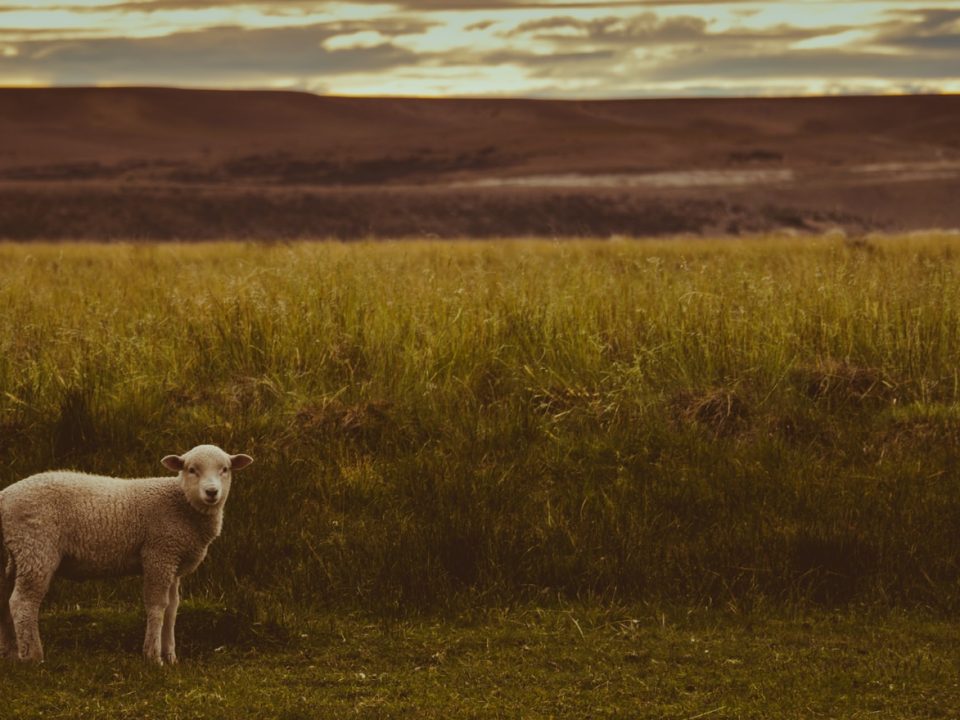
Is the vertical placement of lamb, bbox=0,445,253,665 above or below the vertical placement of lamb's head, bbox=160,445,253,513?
below

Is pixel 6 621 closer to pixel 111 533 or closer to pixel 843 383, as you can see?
pixel 111 533

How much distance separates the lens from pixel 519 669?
5.19m

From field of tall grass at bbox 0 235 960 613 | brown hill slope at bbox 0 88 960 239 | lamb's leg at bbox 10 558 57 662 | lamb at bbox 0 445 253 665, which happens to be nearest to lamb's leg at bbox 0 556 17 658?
lamb at bbox 0 445 253 665

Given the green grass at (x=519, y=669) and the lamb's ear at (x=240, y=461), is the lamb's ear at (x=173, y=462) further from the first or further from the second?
the green grass at (x=519, y=669)

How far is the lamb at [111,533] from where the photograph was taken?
16.2 ft

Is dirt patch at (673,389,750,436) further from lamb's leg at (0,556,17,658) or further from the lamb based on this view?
lamb's leg at (0,556,17,658)

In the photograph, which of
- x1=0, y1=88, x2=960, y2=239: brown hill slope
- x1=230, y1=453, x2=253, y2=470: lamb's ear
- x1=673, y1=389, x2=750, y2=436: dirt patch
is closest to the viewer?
x1=230, y1=453, x2=253, y2=470: lamb's ear

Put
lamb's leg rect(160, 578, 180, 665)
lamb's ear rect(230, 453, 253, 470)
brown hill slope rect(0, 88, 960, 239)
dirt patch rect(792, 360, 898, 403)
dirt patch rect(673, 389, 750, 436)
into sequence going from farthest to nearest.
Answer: brown hill slope rect(0, 88, 960, 239), dirt patch rect(792, 360, 898, 403), dirt patch rect(673, 389, 750, 436), lamb's leg rect(160, 578, 180, 665), lamb's ear rect(230, 453, 253, 470)

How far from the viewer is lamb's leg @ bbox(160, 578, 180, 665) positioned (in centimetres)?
519

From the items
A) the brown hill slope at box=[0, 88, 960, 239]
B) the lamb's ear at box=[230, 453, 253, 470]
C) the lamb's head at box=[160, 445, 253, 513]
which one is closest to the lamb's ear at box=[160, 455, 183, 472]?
the lamb's head at box=[160, 445, 253, 513]

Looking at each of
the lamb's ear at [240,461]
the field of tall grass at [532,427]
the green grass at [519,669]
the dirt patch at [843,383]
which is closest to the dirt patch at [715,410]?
the field of tall grass at [532,427]

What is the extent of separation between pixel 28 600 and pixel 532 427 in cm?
379

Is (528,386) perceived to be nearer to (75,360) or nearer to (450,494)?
(450,494)

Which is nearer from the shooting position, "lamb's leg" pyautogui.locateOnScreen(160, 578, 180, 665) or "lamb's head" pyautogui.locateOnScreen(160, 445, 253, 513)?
"lamb's head" pyautogui.locateOnScreen(160, 445, 253, 513)
